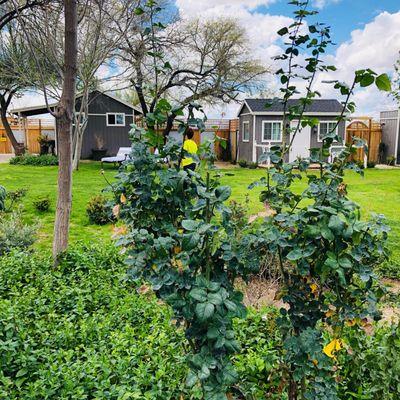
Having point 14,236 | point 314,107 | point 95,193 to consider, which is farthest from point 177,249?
point 314,107

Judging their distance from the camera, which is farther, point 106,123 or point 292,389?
point 106,123

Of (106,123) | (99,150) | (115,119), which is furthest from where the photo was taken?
(115,119)

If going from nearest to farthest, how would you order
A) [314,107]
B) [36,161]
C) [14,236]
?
[14,236] < [36,161] < [314,107]

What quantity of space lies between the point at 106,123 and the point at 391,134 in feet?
40.8

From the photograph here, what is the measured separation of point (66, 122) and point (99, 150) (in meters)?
14.6

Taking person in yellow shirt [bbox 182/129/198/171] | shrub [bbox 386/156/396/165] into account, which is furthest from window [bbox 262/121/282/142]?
person in yellow shirt [bbox 182/129/198/171]

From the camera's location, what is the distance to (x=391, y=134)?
703 inches

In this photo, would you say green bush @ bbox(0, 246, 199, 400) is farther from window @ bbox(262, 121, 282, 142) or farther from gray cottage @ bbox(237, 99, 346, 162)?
window @ bbox(262, 121, 282, 142)

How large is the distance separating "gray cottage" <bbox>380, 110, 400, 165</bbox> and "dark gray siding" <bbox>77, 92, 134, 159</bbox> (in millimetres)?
11279

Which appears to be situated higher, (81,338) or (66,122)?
(66,122)

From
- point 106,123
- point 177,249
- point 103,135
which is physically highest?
point 106,123

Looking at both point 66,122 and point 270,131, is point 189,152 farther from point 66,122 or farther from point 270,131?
point 270,131

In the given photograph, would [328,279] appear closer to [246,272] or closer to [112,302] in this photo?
[246,272]

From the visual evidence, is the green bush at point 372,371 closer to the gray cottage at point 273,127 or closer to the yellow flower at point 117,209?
the yellow flower at point 117,209
